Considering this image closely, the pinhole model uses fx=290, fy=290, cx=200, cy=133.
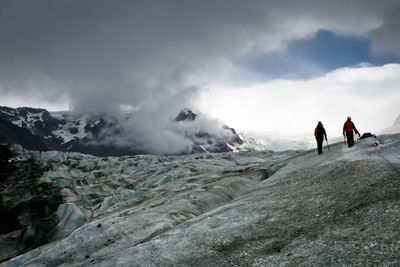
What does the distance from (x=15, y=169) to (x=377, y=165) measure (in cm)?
8490

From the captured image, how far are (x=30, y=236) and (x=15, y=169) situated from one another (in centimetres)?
4248

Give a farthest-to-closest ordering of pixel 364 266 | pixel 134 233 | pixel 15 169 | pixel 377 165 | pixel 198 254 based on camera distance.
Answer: pixel 15 169 < pixel 134 233 < pixel 377 165 < pixel 198 254 < pixel 364 266

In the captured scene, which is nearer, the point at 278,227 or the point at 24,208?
the point at 278,227

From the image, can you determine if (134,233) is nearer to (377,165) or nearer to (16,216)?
(377,165)

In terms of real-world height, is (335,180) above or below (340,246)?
above

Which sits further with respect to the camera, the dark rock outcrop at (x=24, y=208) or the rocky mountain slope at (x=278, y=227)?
the dark rock outcrop at (x=24, y=208)

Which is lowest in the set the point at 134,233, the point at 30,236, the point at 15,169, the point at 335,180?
the point at 30,236

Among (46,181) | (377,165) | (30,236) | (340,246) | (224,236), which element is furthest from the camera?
(46,181)

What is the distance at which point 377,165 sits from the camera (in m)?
17.5

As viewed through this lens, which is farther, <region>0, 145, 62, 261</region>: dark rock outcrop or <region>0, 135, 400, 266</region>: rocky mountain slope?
<region>0, 145, 62, 261</region>: dark rock outcrop

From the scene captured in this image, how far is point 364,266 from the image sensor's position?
8742 mm

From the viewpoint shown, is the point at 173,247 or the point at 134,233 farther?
the point at 134,233

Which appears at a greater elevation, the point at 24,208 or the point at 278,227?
the point at 278,227

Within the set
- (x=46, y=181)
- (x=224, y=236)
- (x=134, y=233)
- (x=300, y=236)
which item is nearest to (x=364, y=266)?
(x=300, y=236)
